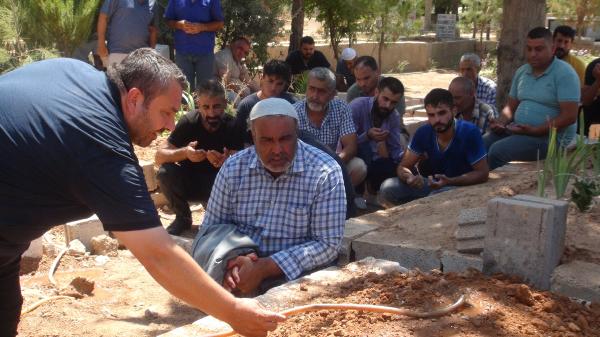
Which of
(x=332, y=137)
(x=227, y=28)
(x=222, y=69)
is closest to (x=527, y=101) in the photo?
(x=332, y=137)

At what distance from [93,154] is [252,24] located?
11114 mm

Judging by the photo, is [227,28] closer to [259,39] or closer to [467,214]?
[259,39]

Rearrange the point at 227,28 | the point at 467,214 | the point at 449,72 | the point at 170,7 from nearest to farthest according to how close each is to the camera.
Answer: the point at 467,214, the point at 170,7, the point at 227,28, the point at 449,72

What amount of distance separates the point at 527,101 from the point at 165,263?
5122 millimetres

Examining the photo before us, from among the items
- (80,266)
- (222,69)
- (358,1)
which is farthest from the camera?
(358,1)

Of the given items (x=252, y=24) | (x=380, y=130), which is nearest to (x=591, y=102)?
(x=380, y=130)

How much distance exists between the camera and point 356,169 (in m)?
6.68

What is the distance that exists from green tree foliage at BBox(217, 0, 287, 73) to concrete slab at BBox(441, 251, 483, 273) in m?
9.13

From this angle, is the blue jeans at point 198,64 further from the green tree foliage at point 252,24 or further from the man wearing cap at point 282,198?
the man wearing cap at point 282,198

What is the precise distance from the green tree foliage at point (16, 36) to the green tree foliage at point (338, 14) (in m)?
6.32

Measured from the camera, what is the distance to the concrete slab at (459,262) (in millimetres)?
4098

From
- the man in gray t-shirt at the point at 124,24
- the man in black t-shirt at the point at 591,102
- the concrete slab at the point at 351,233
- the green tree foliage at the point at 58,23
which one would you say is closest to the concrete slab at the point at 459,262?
the concrete slab at the point at 351,233

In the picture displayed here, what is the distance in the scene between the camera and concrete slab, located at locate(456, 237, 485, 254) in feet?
13.6

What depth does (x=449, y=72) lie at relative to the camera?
803 inches
